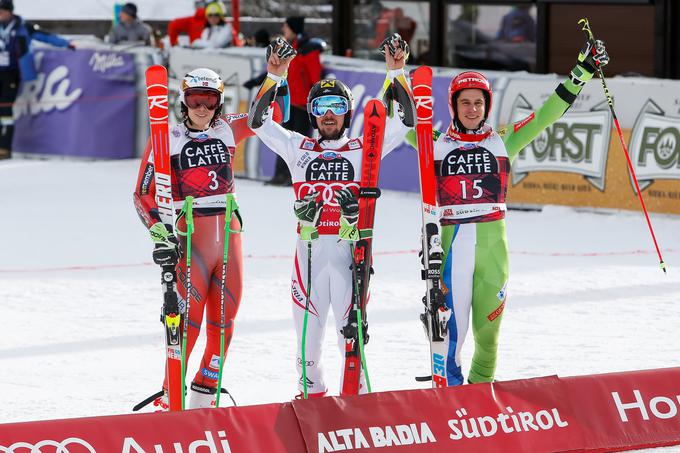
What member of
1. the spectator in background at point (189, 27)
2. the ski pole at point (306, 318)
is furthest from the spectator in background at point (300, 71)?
the ski pole at point (306, 318)

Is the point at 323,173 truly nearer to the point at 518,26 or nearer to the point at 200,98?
the point at 200,98

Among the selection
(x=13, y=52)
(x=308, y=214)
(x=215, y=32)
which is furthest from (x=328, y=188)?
(x=13, y=52)

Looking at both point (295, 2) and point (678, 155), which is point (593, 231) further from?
point (295, 2)

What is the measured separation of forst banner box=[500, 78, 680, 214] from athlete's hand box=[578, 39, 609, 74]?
608 cm

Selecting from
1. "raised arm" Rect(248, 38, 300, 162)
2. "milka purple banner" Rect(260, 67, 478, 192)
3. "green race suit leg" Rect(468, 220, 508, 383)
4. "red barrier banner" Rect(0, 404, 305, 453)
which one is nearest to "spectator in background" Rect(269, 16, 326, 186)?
"milka purple banner" Rect(260, 67, 478, 192)

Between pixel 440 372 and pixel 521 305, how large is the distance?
342cm

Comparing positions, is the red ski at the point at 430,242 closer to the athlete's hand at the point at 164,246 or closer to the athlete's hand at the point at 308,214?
the athlete's hand at the point at 308,214

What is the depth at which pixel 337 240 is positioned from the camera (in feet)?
22.1

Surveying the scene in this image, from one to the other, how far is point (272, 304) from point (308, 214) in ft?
12.1

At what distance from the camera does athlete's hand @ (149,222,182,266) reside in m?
6.52

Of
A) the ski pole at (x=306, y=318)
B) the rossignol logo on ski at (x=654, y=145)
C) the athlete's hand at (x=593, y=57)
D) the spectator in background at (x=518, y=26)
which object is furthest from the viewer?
the spectator in background at (x=518, y=26)

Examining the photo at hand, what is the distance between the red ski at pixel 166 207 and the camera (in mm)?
6612

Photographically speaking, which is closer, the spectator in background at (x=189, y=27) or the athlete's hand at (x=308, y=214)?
the athlete's hand at (x=308, y=214)

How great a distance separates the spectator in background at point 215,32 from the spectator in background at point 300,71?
218cm
